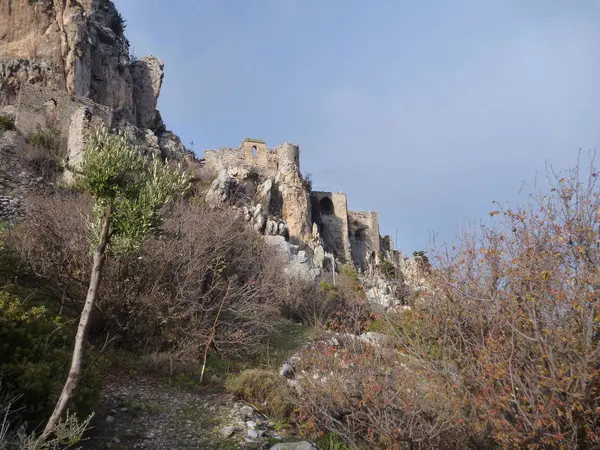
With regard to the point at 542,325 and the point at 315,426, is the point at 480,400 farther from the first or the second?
the point at 315,426

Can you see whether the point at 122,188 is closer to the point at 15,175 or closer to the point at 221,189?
the point at 15,175

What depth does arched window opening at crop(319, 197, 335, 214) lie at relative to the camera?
123 feet

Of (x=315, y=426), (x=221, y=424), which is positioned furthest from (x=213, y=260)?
(x=315, y=426)

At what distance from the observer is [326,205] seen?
124ft

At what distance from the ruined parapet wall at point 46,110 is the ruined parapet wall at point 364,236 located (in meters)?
24.4

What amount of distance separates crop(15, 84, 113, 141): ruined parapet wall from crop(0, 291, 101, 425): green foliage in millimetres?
15195

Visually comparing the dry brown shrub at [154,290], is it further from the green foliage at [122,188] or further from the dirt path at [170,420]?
the green foliage at [122,188]

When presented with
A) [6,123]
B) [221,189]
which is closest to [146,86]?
[221,189]

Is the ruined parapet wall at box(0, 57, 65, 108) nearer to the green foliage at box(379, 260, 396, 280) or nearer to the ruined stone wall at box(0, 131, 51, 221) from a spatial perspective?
the ruined stone wall at box(0, 131, 51, 221)

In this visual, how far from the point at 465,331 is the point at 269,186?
80.1 ft

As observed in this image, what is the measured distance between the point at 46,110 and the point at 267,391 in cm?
1825

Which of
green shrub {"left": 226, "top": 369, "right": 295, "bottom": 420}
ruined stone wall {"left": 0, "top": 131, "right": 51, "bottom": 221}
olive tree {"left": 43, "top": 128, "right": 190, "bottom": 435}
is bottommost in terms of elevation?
green shrub {"left": 226, "top": 369, "right": 295, "bottom": 420}

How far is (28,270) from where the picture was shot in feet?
28.5

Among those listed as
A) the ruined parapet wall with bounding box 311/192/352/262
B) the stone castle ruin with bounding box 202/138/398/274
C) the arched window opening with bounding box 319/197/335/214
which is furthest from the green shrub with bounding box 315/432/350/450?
the arched window opening with bounding box 319/197/335/214
